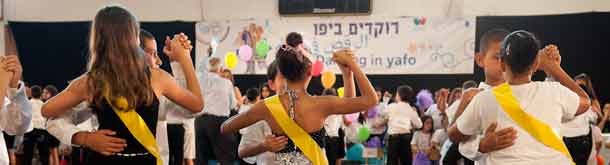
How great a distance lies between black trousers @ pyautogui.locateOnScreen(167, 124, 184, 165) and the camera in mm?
4234

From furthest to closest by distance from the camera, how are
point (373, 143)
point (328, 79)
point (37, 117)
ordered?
point (328, 79) → point (373, 143) → point (37, 117)

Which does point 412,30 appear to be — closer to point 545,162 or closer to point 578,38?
point 578,38

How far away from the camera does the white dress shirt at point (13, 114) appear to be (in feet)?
7.21

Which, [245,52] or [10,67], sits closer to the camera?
[10,67]

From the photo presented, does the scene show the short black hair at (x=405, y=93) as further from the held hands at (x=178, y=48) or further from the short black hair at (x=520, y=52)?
the held hands at (x=178, y=48)

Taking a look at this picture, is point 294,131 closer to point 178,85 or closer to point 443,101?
point 178,85

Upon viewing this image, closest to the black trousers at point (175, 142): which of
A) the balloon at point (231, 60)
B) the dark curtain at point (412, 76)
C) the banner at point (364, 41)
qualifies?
the banner at point (364, 41)

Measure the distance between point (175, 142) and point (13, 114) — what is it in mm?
2186

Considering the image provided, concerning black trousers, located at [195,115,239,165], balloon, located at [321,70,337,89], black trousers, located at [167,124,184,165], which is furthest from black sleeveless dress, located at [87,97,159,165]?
balloon, located at [321,70,337,89]

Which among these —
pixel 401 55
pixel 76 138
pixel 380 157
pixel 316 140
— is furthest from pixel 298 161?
pixel 401 55

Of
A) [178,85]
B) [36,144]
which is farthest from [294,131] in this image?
[36,144]

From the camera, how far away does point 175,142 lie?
438 centimetres

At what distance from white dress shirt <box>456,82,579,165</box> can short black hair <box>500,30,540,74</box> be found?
6 centimetres

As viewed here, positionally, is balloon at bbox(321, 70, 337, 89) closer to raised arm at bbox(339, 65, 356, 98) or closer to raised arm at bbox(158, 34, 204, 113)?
raised arm at bbox(339, 65, 356, 98)
